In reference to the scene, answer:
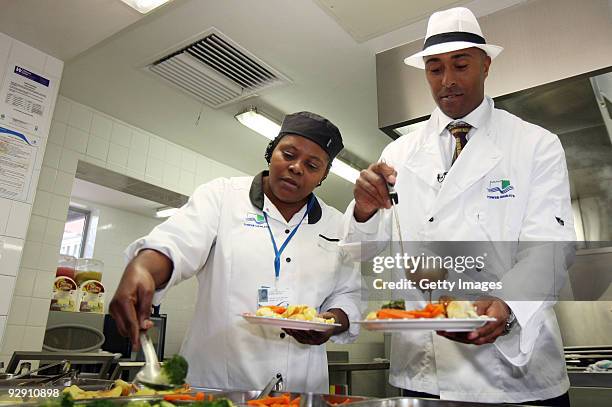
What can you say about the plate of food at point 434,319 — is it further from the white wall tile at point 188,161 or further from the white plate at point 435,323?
the white wall tile at point 188,161

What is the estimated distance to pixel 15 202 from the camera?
3006 millimetres

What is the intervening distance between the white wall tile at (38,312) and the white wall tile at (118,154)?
145cm

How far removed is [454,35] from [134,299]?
1.24 meters

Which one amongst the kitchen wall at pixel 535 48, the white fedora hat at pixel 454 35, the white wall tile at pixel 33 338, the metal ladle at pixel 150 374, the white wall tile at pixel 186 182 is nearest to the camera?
the metal ladle at pixel 150 374

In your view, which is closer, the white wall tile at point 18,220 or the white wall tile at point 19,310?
the white wall tile at point 18,220

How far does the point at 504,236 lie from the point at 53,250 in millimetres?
3859

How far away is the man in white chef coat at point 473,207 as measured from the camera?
4.10 feet

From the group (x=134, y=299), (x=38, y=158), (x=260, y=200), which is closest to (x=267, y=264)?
(x=260, y=200)

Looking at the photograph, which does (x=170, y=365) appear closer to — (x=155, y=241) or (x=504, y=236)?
(x=155, y=241)

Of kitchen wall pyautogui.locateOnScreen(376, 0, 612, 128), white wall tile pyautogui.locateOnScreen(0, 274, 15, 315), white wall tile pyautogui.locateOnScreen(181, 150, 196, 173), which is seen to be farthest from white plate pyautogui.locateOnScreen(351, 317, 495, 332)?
white wall tile pyautogui.locateOnScreen(181, 150, 196, 173)

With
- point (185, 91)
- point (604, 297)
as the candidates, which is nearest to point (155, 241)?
point (604, 297)

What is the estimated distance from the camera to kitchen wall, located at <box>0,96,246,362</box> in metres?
3.77

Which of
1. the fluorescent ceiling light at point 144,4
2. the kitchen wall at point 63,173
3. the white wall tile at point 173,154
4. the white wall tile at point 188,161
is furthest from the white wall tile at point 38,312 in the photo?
the fluorescent ceiling light at point 144,4

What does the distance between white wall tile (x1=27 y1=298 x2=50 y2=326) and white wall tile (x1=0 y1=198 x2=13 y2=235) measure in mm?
1136
